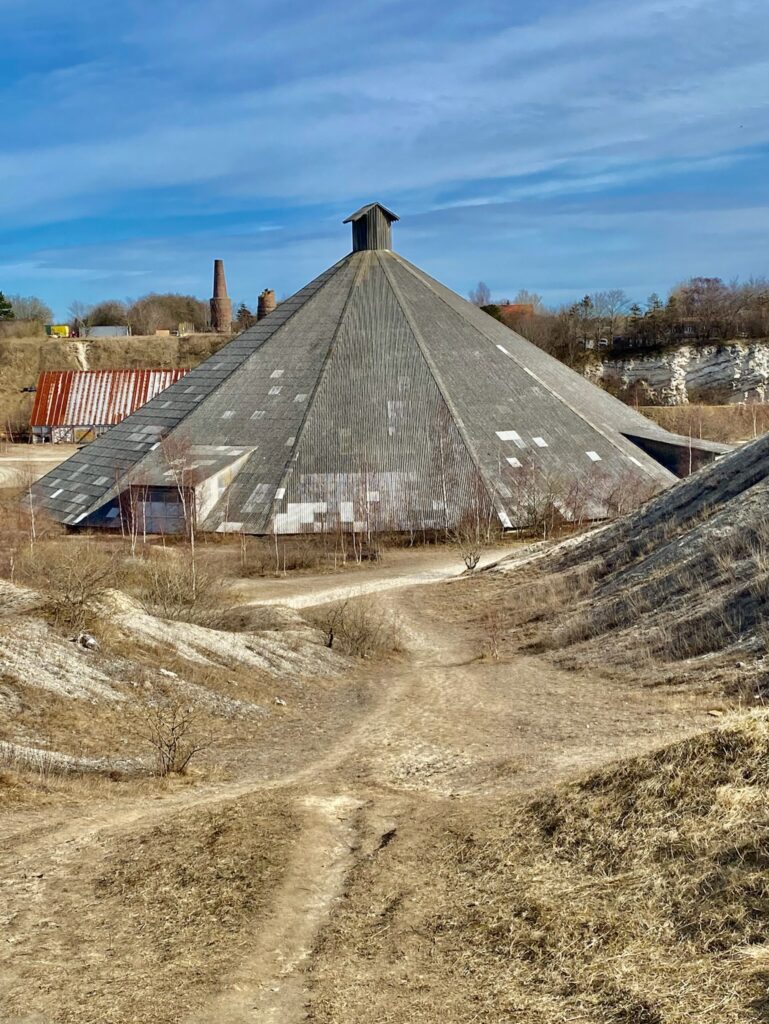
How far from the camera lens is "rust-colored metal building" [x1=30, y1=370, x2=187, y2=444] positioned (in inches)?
3278

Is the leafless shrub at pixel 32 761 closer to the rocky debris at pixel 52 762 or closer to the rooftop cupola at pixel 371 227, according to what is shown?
the rocky debris at pixel 52 762

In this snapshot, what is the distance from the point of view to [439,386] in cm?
4853

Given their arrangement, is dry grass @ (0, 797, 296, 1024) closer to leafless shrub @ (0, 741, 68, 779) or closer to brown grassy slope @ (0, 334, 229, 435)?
leafless shrub @ (0, 741, 68, 779)

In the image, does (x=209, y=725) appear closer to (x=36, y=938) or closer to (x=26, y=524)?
(x=36, y=938)

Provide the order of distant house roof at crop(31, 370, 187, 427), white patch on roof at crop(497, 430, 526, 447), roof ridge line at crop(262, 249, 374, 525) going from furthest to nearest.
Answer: distant house roof at crop(31, 370, 187, 427) < white patch on roof at crop(497, 430, 526, 447) < roof ridge line at crop(262, 249, 374, 525)

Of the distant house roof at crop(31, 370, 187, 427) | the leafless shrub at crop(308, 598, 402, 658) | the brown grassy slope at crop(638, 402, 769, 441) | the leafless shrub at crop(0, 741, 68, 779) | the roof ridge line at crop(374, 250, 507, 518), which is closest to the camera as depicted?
the leafless shrub at crop(0, 741, 68, 779)

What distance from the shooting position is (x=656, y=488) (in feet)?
155

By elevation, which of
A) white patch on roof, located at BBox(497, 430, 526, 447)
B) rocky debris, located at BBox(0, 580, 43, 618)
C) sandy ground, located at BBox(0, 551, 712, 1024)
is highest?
white patch on roof, located at BBox(497, 430, 526, 447)

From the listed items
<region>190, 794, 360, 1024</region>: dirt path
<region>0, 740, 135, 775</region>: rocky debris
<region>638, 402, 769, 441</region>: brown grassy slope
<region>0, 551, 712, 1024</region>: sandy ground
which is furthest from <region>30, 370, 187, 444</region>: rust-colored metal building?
<region>190, 794, 360, 1024</region>: dirt path

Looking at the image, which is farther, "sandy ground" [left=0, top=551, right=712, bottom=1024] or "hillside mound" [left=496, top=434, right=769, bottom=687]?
"hillside mound" [left=496, top=434, right=769, bottom=687]

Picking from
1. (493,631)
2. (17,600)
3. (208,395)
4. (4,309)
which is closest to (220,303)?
(4,309)

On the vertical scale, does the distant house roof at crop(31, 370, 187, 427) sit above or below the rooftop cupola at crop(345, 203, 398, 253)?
below

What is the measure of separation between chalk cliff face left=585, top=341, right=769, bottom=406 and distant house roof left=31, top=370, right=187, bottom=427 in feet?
127

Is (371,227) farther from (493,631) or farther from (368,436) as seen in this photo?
(493,631)
